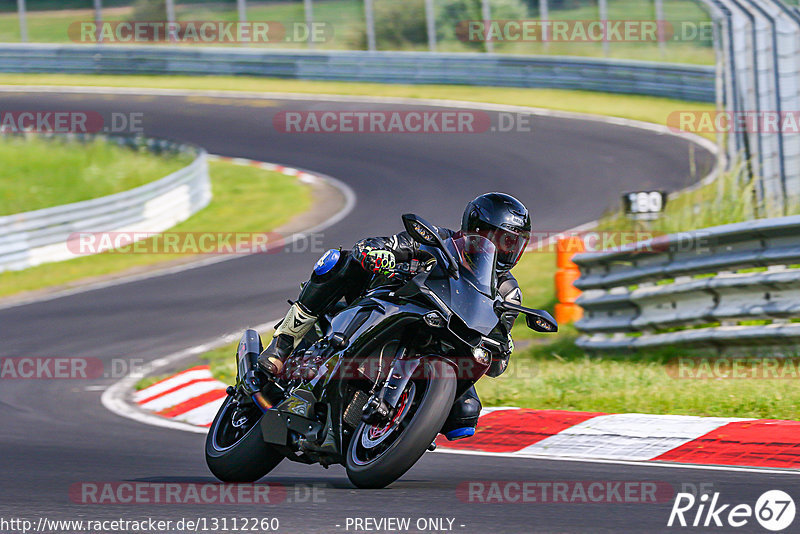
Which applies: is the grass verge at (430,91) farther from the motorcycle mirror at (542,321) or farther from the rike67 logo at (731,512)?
the rike67 logo at (731,512)

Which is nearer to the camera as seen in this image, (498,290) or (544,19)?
(498,290)

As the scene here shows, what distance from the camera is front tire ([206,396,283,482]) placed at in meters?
6.77

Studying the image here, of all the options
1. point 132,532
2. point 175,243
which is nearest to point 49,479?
point 132,532

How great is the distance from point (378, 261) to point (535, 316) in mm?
846

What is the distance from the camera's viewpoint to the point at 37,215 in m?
18.5

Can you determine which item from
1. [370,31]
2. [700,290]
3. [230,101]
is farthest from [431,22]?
[700,290]

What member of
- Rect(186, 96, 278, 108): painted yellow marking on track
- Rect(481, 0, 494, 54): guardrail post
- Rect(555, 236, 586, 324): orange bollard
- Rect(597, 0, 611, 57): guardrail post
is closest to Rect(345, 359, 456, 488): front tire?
Rect(555, 236, 586, 324): orange bollard

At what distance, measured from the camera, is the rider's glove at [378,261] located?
6203 mm

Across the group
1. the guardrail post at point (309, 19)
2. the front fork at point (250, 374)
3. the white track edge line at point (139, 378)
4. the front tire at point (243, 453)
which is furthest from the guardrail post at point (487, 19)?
the front tire at point (243, 453)

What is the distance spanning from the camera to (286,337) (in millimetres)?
6906

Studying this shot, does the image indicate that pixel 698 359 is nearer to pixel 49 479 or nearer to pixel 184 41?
pixel 49 479

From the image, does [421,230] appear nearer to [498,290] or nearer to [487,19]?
[498,290]

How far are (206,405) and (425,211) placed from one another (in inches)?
442

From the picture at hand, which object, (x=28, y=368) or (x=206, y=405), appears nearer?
(x=206, y=405)
